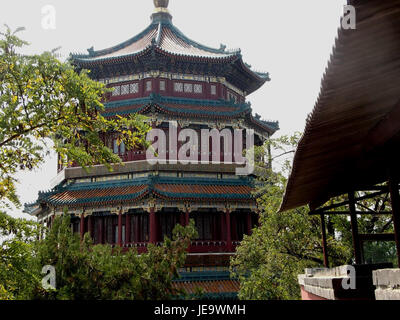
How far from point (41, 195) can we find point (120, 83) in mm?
7400

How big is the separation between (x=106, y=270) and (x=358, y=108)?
16.3 ft

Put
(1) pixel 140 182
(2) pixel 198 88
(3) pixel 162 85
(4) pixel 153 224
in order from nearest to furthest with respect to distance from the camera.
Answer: (4) pixel 153 224 → (1) pixel 140 182 → (3) pixel 162 85 → (2) pixel 198 88

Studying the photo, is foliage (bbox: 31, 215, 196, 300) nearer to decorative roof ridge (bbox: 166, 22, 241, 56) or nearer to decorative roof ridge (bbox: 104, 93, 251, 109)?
decorative roof ridge (bbox: 104, 93, 251, 109)

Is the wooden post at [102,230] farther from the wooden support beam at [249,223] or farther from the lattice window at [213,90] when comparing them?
the lattice window at [213,90]

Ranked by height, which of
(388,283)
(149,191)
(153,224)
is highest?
(149,191)

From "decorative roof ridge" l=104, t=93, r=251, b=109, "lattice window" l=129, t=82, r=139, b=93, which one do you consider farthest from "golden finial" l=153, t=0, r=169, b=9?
"decorative roof ridge" l=104, t=93, r=251, b=109

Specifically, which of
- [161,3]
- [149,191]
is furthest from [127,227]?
[161,3]

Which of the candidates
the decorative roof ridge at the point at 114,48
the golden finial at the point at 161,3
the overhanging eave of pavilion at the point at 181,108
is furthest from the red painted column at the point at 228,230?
the golden finial at the point at 161,3

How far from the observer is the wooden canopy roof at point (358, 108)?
8.47 ft

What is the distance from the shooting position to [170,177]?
21531 mm

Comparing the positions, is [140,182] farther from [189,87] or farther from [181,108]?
[189,87]

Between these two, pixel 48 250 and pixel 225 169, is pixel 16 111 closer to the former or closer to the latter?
pixel 48 250

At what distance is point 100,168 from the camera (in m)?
22.2

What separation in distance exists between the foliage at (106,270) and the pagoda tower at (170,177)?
11427 mm
